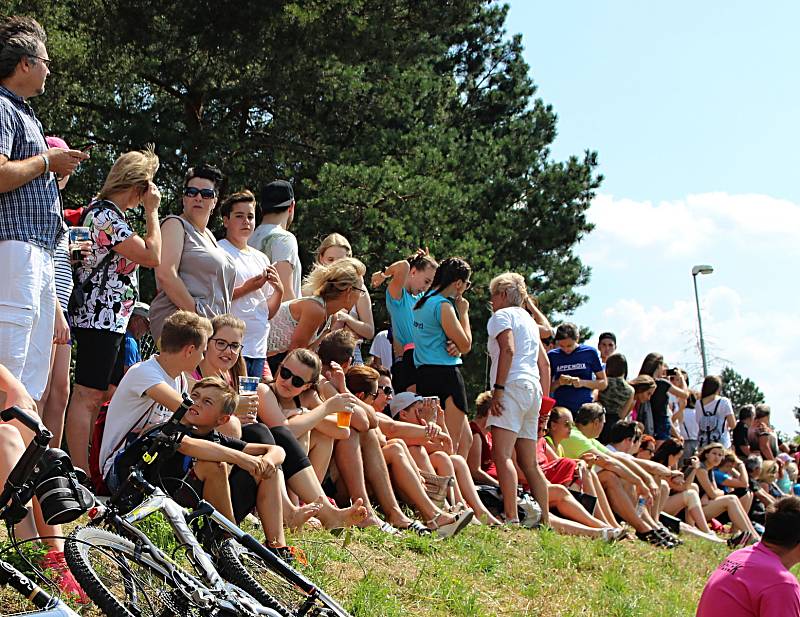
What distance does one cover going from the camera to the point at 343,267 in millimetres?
7457

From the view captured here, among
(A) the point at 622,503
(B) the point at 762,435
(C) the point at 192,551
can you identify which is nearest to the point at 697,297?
(B) the point at 762,435

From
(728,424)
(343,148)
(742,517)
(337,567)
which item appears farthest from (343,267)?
(343,148)

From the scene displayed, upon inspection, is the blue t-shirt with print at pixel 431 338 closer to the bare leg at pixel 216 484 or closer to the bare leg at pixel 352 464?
the bare leg at pixel 352 464

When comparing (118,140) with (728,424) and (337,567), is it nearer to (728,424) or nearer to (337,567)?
(728,424)

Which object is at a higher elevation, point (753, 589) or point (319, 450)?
point (319, 450)

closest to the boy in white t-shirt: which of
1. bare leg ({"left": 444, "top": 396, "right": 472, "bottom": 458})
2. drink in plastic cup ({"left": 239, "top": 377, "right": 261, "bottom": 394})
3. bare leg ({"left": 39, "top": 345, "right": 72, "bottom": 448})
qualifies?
bare leg ({"left": 39, "top": 345, "right": 72, "bottom": 448})

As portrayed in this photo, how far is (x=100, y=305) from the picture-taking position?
6.01 metres

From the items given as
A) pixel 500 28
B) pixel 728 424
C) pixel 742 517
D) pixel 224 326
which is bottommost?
pixel 742 517

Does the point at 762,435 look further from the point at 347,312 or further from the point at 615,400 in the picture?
the point at 347,312

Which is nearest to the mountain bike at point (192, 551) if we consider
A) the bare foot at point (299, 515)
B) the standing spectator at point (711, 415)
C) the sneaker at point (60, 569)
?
the sneaker at point (60, 569)

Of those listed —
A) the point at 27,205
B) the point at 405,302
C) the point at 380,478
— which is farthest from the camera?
the point at 405,302

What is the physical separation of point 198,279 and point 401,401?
213 cm

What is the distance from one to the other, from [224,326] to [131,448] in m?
1.12

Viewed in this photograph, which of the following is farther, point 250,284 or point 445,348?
point 445,348
